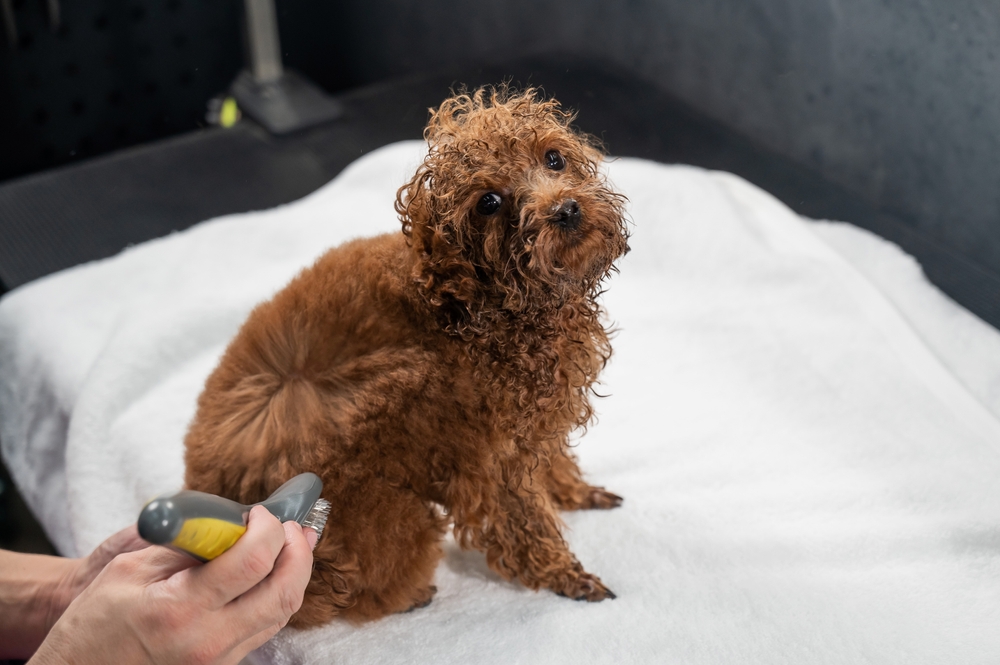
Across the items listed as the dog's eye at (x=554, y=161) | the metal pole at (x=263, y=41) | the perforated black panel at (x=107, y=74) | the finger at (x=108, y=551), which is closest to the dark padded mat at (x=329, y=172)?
the metal pole at (x=263, y=41)

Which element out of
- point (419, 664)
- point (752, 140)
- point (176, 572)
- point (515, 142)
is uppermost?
point (515, 142)

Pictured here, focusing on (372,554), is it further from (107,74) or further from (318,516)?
(107,74)

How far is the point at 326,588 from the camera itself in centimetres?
97

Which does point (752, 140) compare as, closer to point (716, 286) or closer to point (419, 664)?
point (716, 286)

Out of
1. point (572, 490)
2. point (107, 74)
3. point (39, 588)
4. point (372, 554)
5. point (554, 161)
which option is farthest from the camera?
point (107, 74)

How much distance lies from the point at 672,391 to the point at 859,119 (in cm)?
50

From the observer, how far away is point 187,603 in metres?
0.69

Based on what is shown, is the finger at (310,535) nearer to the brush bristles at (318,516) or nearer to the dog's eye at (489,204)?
the brush bristles at (318,516)

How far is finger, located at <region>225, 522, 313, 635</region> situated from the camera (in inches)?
28.3

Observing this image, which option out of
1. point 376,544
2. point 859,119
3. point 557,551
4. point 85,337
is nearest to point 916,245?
point 859,119

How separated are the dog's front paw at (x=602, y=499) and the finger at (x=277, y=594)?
56 centimetres

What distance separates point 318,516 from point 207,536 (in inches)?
9.1

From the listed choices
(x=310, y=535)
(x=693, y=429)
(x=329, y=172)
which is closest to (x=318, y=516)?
(x=310, y=535)

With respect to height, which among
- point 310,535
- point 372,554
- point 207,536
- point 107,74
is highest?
point 107,74
